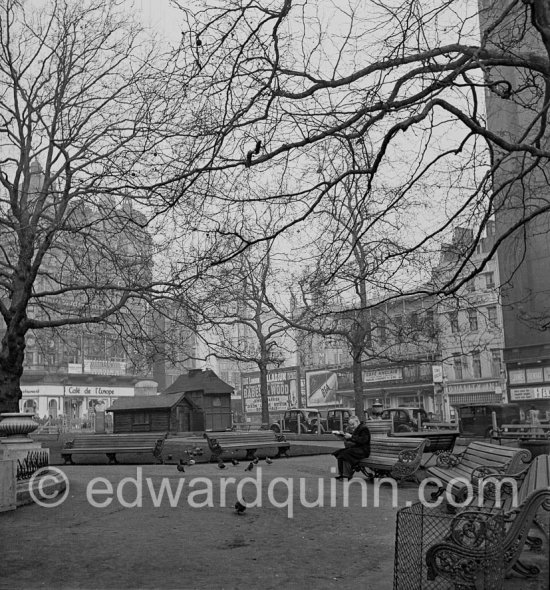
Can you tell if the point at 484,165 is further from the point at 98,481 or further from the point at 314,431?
the point at 314,431

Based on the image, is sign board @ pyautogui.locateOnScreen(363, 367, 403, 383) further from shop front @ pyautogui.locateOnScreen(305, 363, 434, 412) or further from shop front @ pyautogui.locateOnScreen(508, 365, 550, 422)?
shop front @ pyautogui.locateOnScreen(508, 365, 550, 422)

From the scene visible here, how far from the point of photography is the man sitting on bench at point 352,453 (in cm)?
1338

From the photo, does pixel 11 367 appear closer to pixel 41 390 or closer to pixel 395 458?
pixel 395 458

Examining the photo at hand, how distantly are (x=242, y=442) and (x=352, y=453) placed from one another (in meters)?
6.51

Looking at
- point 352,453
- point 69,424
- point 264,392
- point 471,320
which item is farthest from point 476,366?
point 352,453

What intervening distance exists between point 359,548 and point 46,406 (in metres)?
69.2

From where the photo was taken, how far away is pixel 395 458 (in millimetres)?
13484

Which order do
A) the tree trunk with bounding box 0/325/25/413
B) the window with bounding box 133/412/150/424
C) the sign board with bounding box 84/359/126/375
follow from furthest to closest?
the sign board with bounding box 84/359/126/375
the window with bounding box 133/412/150/424
the tree trunk with bounding box 0/325/25/413

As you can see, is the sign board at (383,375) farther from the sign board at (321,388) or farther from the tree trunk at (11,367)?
the tree trunk at (11,367)

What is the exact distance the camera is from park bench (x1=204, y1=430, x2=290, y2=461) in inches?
710

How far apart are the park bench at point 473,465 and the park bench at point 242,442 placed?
7352 mm

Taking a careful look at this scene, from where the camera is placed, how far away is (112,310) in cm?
1773

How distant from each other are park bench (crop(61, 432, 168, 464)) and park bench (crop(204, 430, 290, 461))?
177 centimetres

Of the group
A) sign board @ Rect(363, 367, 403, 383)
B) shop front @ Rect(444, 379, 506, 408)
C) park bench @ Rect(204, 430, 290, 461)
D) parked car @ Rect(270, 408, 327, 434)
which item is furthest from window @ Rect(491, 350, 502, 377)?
park bench @ Rect(204, 430, 290, 461)
